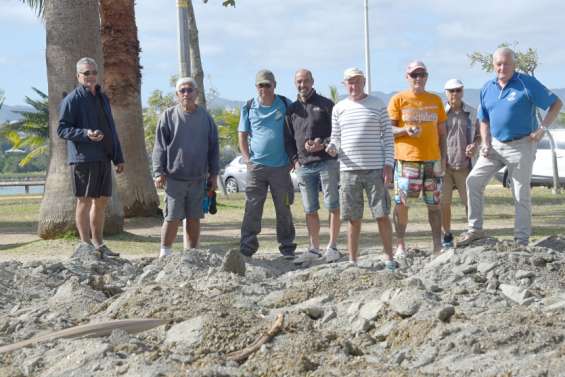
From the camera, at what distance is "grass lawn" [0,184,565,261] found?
1294 centimetres

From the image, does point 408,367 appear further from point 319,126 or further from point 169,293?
point 319,126

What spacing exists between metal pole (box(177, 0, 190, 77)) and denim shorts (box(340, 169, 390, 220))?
9.33 feet

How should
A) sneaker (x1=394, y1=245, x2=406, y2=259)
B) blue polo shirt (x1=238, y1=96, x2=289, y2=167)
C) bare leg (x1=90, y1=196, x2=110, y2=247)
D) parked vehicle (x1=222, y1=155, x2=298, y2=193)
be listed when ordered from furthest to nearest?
parked vehicle (x1=222, y1=155, x2=298, y2=193), bare leg (x1=90, y1=196, x2=110, y2=247), blue polo shirt (x1=238, y1=96, x2=289, y2=167), sneaker (x1=394, y1=245, x2=406, y2=259)

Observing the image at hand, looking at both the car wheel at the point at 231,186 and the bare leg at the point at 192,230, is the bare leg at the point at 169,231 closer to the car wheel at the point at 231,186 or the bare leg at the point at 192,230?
the bare leg at the point at 192,230

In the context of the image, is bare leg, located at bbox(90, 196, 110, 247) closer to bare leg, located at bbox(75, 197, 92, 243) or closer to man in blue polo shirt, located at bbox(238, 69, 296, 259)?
bare leg, located at bbox(75, 197, 92, 243)

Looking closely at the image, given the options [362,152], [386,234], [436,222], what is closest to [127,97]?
[436,222]

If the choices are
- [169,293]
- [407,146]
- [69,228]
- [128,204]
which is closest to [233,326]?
[169,293]

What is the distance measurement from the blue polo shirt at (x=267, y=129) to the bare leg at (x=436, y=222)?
1.44 meters

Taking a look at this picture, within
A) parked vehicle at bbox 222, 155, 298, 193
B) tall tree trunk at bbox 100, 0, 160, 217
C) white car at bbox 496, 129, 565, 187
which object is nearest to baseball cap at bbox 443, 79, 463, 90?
tall tree trunk at bbox 100, 0, 160, 217

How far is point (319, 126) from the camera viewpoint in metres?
10.3

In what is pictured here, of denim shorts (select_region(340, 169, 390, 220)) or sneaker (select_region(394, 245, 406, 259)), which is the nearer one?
denim shorts (select_region(340, 169, 390, 220))

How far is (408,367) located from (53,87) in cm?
887

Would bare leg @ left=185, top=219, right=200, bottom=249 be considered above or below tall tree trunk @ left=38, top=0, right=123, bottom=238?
below

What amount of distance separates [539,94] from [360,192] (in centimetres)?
186
